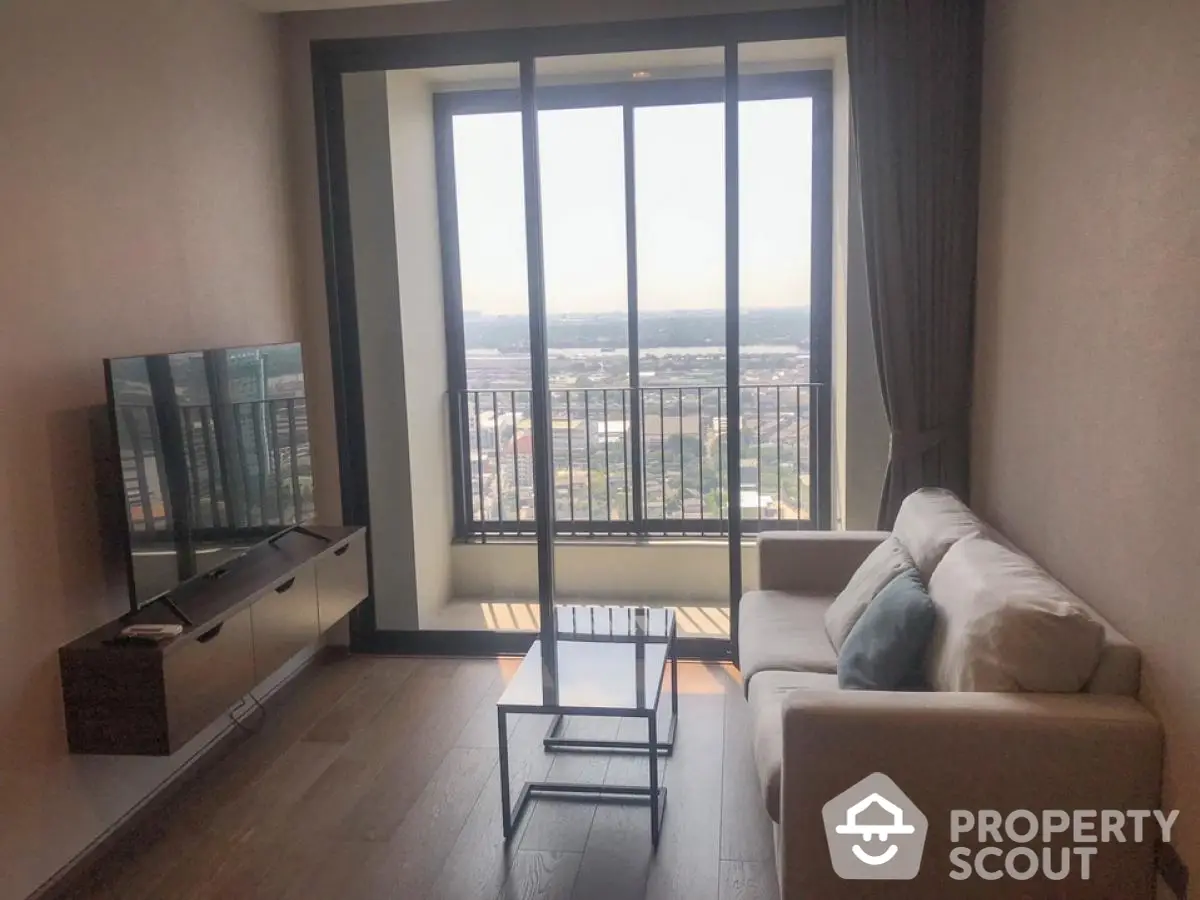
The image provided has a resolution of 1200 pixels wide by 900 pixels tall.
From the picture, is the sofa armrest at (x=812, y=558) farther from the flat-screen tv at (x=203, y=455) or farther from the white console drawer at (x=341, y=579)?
the flat-screen tv at (x=203, y=455)

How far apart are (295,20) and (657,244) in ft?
6.39

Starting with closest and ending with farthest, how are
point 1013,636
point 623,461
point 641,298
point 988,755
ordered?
point 988,755 → point 1013,636 → point 641,298 → point 623,461

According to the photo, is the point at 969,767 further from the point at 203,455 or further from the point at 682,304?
the point at 682,304

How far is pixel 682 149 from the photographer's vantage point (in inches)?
184

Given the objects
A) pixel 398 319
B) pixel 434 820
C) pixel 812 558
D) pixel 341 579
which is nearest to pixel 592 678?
pixel 434 820

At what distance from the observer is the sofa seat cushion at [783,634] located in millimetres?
3088

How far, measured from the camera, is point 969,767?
7.07 feet

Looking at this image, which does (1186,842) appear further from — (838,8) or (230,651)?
(838,8)

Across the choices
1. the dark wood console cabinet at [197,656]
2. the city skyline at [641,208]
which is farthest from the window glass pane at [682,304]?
the dark wood console cabinet at [197,656]

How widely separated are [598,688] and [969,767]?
1241 mm

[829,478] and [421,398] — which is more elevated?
[421,398]

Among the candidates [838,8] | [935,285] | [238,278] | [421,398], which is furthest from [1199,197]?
[421,398]

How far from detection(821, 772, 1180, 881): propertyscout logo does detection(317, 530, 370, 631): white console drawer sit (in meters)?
2.26

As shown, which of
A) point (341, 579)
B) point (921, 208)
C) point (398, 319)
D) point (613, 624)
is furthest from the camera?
point (398, 319)
